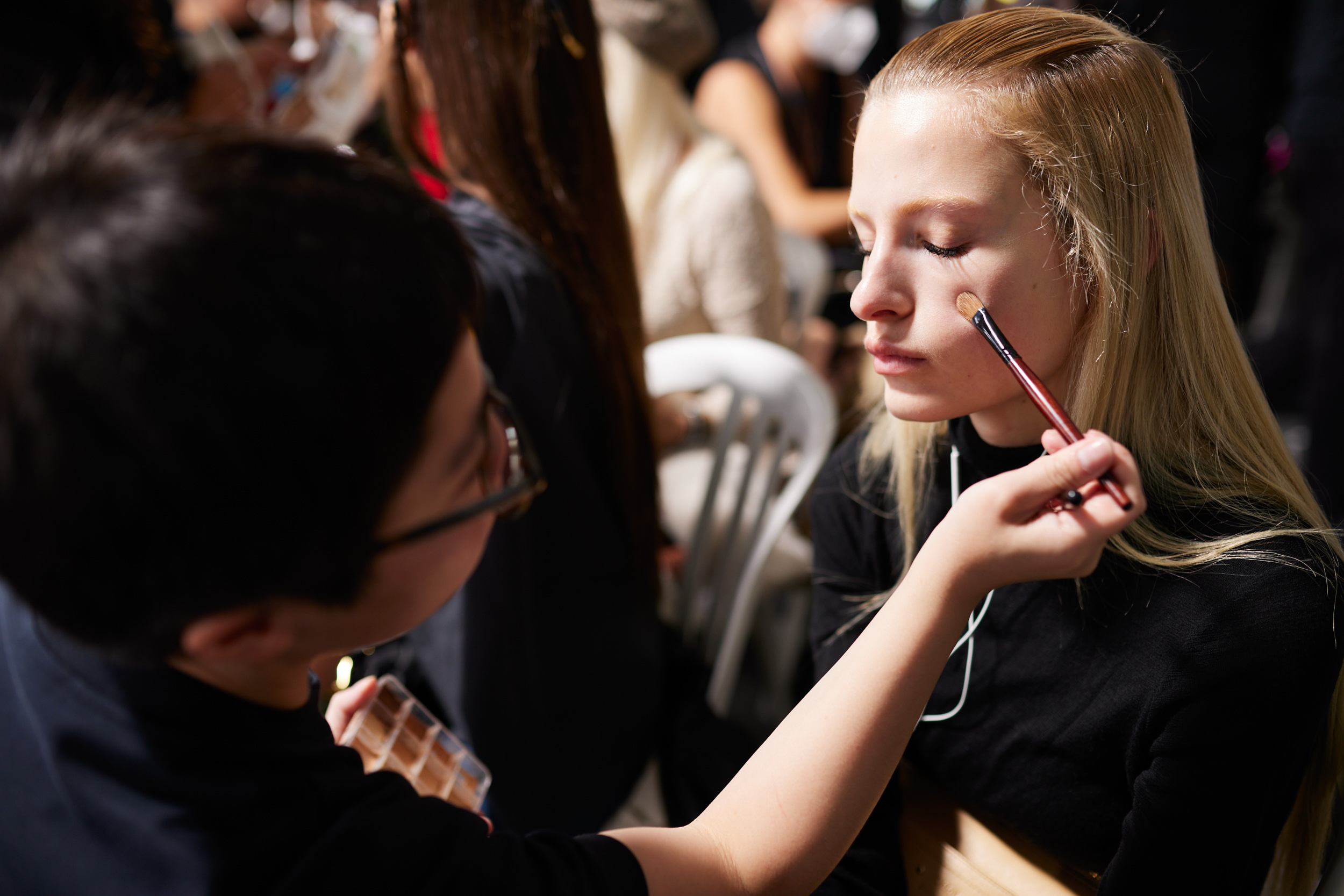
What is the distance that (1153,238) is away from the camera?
0.64 m

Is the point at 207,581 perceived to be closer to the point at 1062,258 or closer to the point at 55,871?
the point at 55,871

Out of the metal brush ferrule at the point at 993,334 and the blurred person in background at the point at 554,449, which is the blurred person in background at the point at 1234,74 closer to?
the blurred person in background at the point at 554,449

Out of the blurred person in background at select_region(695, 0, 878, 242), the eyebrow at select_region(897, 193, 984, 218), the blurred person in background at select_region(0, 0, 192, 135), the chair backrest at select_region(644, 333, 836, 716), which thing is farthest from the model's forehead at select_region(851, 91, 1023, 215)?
the blurred person in background at select_region(695, 0, 878, 242)

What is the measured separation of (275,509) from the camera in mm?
435

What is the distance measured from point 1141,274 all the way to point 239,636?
0.62m

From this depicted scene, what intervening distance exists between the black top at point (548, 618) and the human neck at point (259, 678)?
41cm

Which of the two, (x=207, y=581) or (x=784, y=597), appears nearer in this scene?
(x=207, y=581)

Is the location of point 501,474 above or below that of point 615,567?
above

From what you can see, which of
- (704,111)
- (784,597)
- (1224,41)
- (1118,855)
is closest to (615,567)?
(784,597)

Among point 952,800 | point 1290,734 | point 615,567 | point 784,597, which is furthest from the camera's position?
point 784,597

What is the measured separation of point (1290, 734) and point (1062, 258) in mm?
359

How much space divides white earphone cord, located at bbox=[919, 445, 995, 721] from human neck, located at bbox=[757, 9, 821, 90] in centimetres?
171

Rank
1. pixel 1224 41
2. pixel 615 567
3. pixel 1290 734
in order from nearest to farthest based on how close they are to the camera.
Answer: pixel 1290 734
pixel 615 567
pixel 1224 41

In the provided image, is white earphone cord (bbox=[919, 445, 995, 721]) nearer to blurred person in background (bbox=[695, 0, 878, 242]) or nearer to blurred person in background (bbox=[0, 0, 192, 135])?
blurred person in background (bbox=[0, 0, 192, 135])
